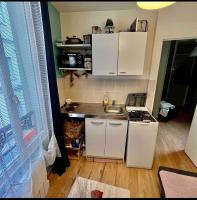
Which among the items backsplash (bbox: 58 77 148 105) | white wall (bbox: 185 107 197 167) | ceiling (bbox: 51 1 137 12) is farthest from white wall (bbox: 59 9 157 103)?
ceiling (bbox: 51 1 137 12)

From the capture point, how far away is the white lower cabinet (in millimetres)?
1971

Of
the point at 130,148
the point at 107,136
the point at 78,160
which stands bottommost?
the point at 78,160

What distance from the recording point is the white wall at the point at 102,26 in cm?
209

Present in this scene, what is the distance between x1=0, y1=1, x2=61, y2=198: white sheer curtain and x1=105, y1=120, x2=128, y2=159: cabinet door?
34.8 inches

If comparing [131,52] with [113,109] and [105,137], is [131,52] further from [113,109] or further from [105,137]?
[105,137]

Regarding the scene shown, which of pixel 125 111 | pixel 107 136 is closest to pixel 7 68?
pixel 107 136

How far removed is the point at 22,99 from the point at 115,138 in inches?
52.6

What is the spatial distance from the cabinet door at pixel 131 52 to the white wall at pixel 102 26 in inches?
13.4

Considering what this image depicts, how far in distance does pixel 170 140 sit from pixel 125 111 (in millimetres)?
1323

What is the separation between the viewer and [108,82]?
2412 mm

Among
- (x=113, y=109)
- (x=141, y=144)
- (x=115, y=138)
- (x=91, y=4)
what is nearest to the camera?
(x=91, y=4)

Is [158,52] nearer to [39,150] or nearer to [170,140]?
[170,140]

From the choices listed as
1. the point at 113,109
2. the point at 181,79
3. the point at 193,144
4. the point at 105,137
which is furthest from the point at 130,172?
the point at 181,79

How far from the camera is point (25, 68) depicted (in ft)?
4.40
